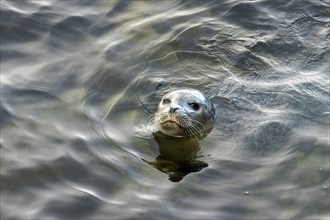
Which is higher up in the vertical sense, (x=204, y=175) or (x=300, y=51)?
(x=300, y=51)

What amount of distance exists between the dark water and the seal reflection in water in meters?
0.12

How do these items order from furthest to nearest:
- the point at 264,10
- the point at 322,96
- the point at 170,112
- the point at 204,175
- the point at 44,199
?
the point at 264,10
the point at 322,96
the point at 170,112
the point at 204,175
the point at 44,199

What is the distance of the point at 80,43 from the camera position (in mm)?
8797

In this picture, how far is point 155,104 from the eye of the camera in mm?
7996

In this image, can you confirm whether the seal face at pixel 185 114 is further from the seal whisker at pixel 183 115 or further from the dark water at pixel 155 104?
the dark water at pixel 155 104

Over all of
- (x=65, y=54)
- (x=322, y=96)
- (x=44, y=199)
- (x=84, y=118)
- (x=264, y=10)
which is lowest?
(x=44, y=199)

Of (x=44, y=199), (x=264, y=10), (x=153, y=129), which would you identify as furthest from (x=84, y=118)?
(x=264, y=10)

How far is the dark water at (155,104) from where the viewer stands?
6.24 m

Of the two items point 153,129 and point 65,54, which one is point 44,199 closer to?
point 153,129

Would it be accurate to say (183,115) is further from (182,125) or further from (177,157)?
(177,157)

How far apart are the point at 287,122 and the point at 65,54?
292 centimetres

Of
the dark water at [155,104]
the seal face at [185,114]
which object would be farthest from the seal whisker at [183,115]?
the dark water at [155,104]

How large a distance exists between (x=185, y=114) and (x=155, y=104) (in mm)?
611

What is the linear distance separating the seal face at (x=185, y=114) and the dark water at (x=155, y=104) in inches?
6.6
